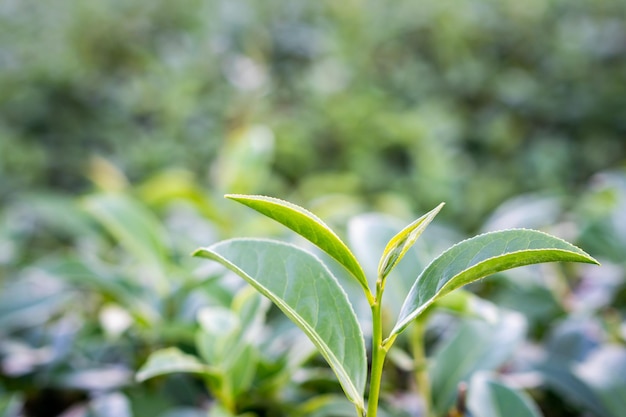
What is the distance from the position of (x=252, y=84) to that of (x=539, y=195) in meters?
1.06

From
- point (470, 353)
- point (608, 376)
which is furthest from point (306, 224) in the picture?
point (608, 376)

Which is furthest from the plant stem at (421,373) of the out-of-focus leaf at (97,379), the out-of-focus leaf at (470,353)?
the out-of-focus leaf at (97,379)

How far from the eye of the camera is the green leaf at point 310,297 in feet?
1.77

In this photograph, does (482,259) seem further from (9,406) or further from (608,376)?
(9,406)

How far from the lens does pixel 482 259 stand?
0.51 meters

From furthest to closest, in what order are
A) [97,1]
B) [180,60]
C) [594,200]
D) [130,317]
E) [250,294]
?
[97,1], [180,60], [594,200], [130,317], [250,294]

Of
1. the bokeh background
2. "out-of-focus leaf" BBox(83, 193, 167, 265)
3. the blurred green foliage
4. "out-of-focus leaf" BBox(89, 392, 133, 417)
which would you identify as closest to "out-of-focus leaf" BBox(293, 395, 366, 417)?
"out-of-focus leaf" BBox(89, 392, 133, 417)

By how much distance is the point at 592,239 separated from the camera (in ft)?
3.59

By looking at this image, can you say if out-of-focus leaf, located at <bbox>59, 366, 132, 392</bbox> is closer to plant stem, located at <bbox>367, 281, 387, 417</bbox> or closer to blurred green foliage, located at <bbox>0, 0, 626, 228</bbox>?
plant stem, located at <bbox>367, 281, 387, 417</bbox>

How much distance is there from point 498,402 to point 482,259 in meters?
0.25

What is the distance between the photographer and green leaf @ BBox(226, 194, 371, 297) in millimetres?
498

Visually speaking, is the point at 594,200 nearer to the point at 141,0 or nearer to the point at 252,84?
the point at 252,84

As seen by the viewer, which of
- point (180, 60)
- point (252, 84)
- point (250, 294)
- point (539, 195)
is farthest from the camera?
point (180, 60)

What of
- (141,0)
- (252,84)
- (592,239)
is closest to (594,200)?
(592,239)
